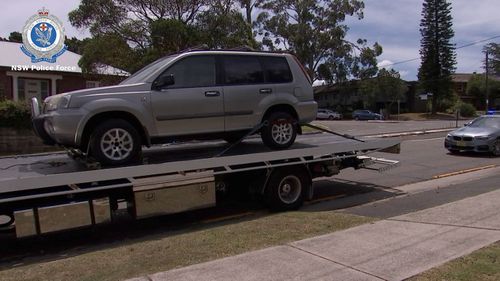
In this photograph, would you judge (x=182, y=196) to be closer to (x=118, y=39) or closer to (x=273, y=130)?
(x=273, y=130)

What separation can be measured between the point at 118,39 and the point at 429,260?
24.7 m

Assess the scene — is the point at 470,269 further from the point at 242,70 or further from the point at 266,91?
the point at 242,70

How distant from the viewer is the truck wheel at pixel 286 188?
26.9 ft

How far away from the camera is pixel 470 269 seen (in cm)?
469

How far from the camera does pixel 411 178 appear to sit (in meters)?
11.7

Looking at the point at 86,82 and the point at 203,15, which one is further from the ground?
the point at 203,15

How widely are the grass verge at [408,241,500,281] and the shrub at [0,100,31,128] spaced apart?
19670 millimetres

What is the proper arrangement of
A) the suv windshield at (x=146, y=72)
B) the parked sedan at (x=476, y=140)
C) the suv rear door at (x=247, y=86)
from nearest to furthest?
the suv windshield at (x=146, y=72), the suv rear door at (x=247, y=86), the parked sedan at (x=476, y=140)

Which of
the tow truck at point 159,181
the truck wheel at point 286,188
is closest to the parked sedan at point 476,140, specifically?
the tow truck at point 159,181

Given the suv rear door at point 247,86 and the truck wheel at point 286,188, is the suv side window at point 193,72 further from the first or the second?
the truck wheel at point 286,188

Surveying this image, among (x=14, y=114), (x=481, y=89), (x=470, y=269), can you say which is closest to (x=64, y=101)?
(x=470, y=269)

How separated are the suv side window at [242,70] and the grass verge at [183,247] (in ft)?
7.51

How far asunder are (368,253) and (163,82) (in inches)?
148

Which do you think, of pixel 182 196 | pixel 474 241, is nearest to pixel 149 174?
pixel 182 196
